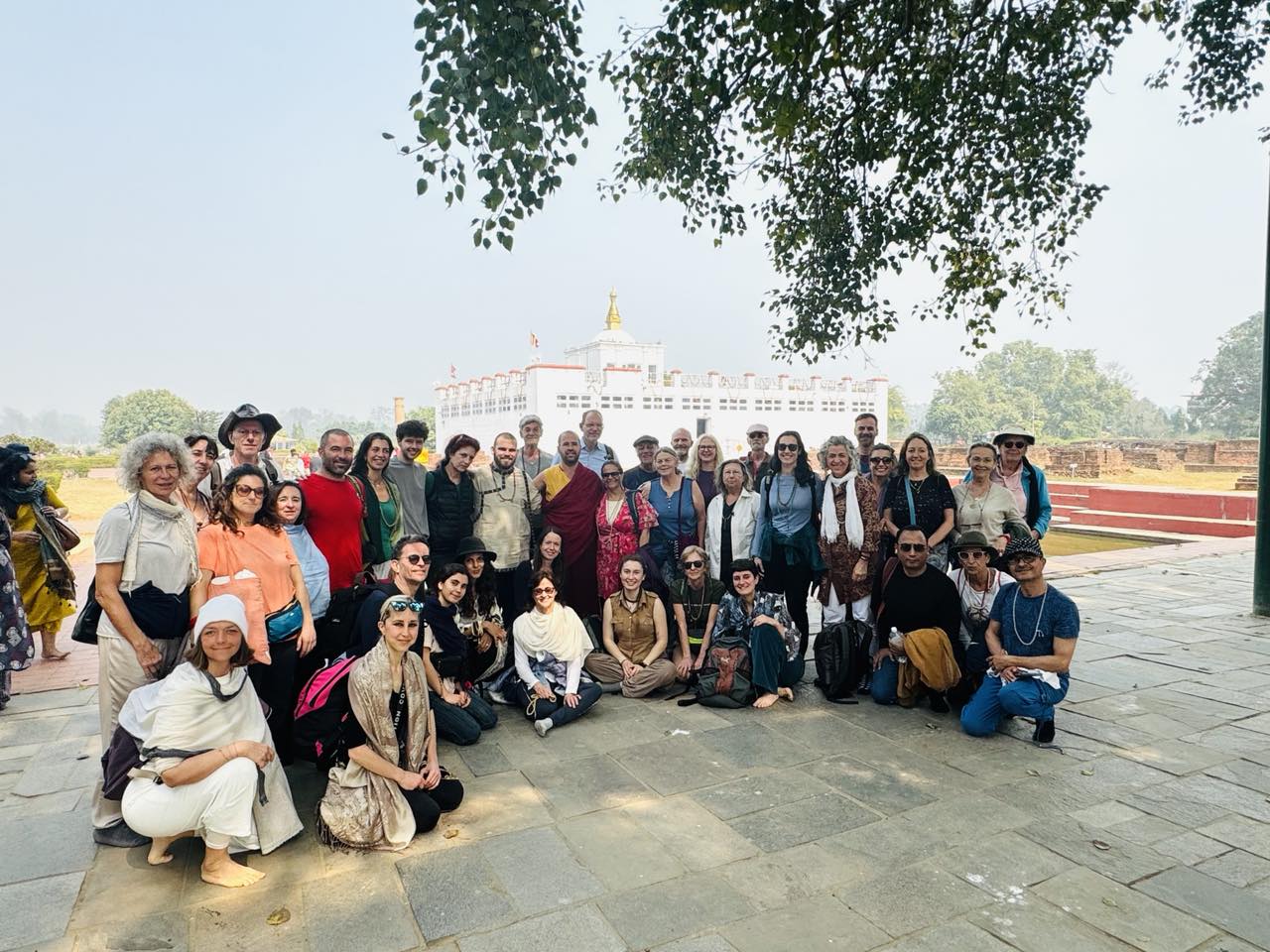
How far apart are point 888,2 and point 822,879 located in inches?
218

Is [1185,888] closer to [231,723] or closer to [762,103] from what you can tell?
[231,723]

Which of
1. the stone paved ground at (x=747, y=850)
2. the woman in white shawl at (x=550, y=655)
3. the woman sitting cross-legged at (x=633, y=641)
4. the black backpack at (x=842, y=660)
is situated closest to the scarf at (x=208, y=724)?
the stone paved ground at (x=747, y=850)

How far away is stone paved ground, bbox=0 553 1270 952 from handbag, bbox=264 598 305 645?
27.4 inches

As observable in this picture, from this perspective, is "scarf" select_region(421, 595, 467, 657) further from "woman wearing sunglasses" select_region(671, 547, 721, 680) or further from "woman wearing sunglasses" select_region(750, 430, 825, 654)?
"woman wearing sunglasses" select_region(750, 430, 825, 654)

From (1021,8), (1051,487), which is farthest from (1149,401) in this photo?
(1021,8)

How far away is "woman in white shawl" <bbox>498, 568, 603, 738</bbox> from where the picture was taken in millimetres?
4270

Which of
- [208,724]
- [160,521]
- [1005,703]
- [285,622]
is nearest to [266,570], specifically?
[285,622]

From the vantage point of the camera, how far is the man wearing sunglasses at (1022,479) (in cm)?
482

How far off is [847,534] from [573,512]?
6.08 feet

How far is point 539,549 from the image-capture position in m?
4.80

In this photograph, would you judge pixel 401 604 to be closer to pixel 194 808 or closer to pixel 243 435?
pixel 194 808

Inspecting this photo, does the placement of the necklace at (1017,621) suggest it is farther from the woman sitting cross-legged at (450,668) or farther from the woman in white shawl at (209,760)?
the woman in white shawl at (209,760)

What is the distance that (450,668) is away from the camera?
4.14m

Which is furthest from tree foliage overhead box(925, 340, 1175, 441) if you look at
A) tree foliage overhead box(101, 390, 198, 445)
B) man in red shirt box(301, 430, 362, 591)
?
man in red shirt box(301, 430, 362, 591)
